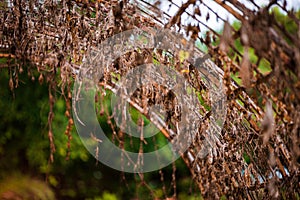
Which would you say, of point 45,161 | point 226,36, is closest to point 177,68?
point 226,36

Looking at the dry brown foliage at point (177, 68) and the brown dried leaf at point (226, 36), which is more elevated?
the brown dried leaf at point (226, 36)

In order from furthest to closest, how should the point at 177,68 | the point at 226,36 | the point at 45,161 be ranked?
1. the point at 45,161
2. the point at 177,68
3. the point at 226,36

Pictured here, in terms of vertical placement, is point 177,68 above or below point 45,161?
above

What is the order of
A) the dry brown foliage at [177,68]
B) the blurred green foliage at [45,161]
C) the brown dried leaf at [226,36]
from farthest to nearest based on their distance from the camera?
1. the blurred green foliage at [45,161]
2. the dry brown foliage at [177,68]
3. the brown dried leaf at [226,36]

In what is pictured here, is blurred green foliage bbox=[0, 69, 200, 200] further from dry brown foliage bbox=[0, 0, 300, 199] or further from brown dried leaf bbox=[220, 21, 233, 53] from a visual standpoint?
brown dried leaf bbox=[220, 21, 233, 53]

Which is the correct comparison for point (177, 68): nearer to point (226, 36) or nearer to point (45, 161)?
point (226, 36)

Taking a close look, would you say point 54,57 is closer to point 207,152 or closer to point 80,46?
point 80,46

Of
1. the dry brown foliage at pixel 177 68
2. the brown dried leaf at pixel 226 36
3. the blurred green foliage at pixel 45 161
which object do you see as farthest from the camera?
the blurred green foliage at pixel 45 161

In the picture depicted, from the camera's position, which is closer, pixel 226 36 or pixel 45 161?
pixel 226 36

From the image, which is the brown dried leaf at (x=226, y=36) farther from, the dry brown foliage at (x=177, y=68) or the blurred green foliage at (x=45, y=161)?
the blurred green foliage at (x=45, y=161)

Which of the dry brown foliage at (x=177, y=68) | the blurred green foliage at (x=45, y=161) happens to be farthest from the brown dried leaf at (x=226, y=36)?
the blurred green foliage at (x=45, y=161)

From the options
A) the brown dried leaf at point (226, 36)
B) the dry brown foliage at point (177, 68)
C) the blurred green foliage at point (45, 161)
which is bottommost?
the blurred green foliage at point (45, 161)

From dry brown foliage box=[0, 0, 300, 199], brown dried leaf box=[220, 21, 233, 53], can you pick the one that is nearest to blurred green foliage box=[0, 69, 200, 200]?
dry brown foliage box=[0, 0, 300, 199]

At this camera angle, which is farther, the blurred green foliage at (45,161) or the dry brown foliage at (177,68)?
the blurred green foliage at (45,161)
